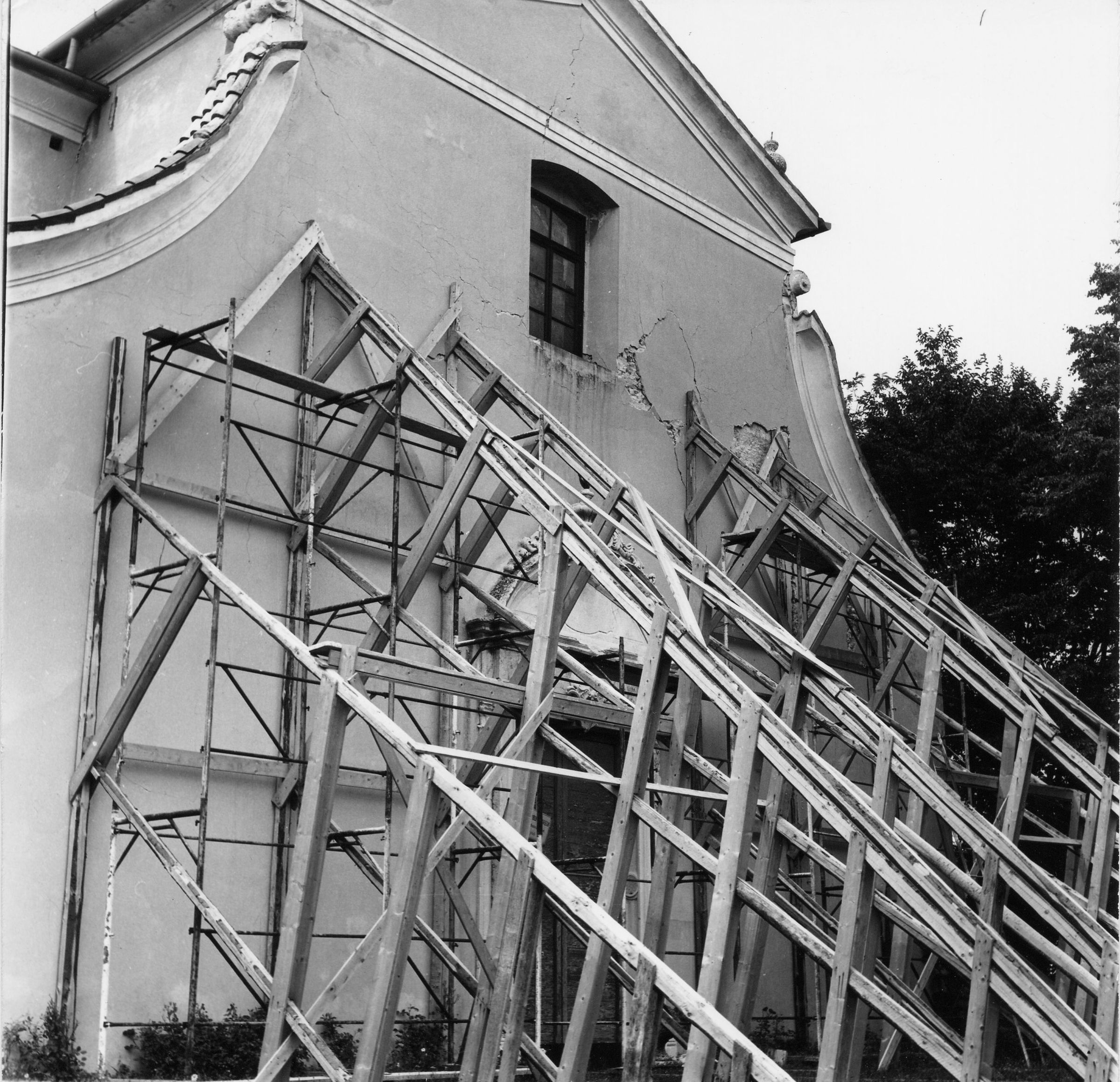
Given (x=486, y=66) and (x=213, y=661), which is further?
(x=486, y=66)

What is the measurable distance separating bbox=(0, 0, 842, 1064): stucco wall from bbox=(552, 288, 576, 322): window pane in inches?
20.2

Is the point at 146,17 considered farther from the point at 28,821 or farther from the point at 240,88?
the point at 28,821

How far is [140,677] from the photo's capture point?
32.0 ft

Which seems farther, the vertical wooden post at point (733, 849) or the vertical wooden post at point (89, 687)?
the vertical wooden post at point (89, 687)

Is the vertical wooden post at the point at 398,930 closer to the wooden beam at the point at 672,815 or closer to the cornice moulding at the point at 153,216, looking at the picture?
the wooden beam at the point at 672,815

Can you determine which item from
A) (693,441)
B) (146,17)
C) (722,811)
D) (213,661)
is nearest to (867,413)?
(693,441)

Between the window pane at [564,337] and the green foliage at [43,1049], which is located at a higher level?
the window pane at [564,337]

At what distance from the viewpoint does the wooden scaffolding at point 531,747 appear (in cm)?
825

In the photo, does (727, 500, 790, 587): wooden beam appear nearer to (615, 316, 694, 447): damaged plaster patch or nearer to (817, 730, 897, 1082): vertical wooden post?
(615, 316, 694, 447): damaged plaster patch

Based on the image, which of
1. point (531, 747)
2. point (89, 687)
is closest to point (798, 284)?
point (531, 747)

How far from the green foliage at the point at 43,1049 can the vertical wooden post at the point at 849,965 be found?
4.49 meters

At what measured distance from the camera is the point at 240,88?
12.0 metres

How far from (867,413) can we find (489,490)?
10706mm

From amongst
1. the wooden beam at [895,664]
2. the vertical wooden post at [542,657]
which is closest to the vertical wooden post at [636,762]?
the vertical wooden post at [542,657]
